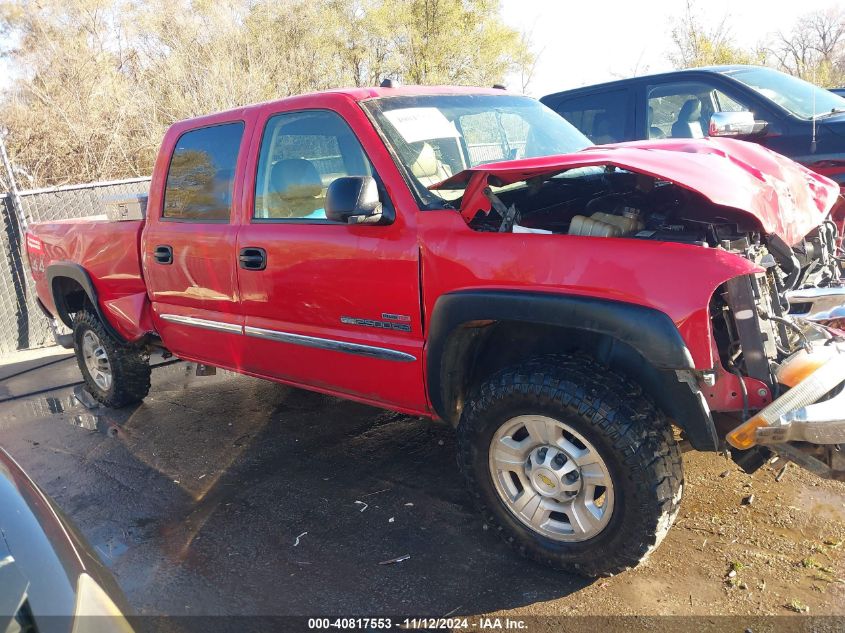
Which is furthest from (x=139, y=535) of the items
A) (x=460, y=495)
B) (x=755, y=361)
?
(x=755, y=361)

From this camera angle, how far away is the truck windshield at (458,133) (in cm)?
334

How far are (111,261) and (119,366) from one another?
82 cm

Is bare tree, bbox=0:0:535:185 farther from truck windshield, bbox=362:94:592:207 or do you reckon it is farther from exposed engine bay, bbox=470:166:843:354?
exposed engine bay, bbox=470:166:843:354

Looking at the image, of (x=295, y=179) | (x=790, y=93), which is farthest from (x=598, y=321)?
(x=790, y=93)

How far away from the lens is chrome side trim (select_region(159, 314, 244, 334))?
4074 millimetres

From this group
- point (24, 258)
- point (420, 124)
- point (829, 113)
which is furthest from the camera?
point (24, 258)

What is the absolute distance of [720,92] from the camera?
20.6 ft

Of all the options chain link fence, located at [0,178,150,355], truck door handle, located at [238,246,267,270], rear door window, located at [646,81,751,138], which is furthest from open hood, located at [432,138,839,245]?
chain link fence, located at [0,178,150,355]

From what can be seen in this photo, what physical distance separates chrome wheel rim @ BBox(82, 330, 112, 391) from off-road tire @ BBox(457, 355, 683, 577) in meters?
3.65

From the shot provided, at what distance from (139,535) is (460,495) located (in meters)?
1.63

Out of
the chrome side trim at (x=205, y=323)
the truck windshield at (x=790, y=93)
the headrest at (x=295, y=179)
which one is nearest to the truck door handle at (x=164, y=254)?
the chrome side trim at (x=205, y=323)

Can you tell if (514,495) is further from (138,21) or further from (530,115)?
(138,21)

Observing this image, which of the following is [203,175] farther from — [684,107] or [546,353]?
[684,107]

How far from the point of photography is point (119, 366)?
17.1 ft
